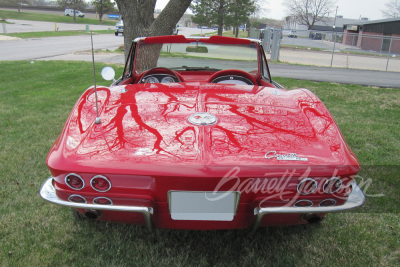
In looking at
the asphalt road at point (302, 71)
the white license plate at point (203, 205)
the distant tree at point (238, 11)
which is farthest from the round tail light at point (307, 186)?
the distant tree at point (238, 11)

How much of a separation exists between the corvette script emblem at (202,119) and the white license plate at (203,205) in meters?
0.47

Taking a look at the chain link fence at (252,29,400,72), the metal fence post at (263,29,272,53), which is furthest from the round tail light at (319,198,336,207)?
the metal fence post at (263,29,272,53)

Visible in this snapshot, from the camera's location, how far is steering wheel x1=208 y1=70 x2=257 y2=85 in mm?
2979

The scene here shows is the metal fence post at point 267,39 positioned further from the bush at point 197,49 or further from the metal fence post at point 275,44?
the bush at point 197,49

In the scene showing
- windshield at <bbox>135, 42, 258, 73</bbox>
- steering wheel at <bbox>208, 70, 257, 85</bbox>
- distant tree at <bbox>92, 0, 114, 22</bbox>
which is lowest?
steering wheel at <bbox>208, 70, 257, 85</bbox>

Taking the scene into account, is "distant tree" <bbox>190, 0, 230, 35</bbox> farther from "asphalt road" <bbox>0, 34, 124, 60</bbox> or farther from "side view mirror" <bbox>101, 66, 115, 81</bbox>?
"side view mirror" <bbox>101, 66, 115, 81</bbox>

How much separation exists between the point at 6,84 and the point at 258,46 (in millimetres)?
6331

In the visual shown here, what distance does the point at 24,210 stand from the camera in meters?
2.51

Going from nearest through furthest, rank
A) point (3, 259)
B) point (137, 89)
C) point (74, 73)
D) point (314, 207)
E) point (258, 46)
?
point (314, 207), point (3, 259), point (137, 89), point (258, 46), point (74, 73)

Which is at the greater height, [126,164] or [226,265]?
[126,164]

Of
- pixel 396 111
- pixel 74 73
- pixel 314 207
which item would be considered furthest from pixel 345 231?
Result: pixel 74 73

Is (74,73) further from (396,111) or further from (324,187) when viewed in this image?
(324,187)

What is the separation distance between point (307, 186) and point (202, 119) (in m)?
0.72

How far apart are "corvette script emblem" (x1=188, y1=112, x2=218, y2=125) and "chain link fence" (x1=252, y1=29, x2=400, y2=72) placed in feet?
46.0
